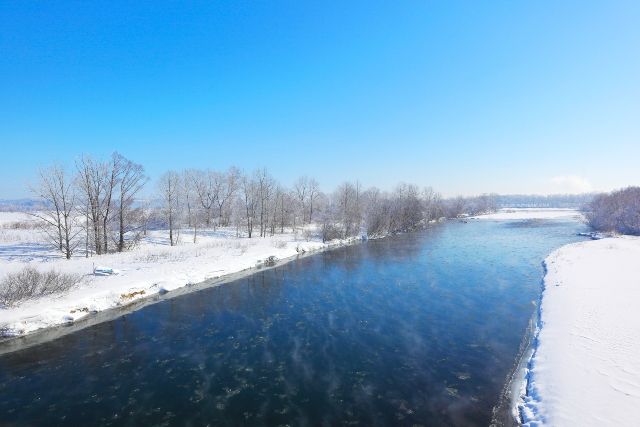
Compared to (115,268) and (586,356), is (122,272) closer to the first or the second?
(115,268)

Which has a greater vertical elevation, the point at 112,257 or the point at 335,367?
the point at 112,257

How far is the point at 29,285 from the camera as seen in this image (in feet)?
57.7

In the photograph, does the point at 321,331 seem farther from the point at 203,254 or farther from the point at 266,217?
the point at 266,217

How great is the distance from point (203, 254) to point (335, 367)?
25.0m

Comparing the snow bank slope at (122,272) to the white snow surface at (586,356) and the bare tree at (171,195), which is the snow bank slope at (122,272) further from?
the white snow surface at (586,356)

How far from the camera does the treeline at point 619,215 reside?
51.8 metres

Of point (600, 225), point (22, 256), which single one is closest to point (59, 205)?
point (22, 256)

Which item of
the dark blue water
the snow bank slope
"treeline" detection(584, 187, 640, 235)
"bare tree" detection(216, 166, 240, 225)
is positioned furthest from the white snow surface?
"bare tree" detection(216, 166, 240, 225)

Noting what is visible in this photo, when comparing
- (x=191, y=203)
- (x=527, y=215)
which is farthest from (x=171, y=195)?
(x=527, y=215)

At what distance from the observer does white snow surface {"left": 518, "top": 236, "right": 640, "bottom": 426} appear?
8867mm

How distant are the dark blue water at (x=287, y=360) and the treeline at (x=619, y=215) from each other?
42577 mm

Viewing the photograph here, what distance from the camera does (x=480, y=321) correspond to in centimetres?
1697

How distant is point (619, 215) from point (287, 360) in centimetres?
6374

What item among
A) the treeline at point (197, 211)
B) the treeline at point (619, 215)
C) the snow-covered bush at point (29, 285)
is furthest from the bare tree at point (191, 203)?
the treeline at point (619, 215)
